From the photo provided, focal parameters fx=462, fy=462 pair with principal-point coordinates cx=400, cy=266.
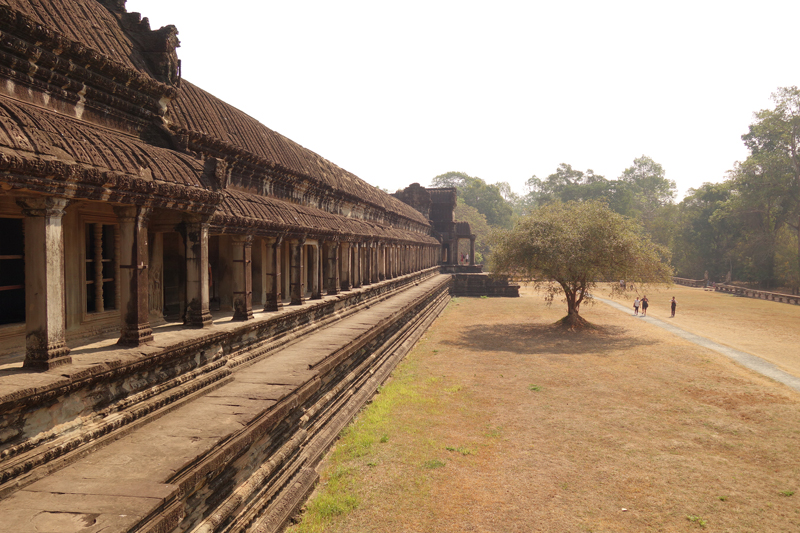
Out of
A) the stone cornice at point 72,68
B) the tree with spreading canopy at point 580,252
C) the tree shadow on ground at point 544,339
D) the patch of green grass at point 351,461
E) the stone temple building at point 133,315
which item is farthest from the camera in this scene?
the tree with spreading canopy at point 580,252

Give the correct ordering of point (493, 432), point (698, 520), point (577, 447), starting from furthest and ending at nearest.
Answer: point (493, 432), point (577, 447), point (698, 520)

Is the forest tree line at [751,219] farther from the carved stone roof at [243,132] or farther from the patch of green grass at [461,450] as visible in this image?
the patch of green grass at [461,450]

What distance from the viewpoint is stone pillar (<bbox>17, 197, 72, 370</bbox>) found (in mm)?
3547

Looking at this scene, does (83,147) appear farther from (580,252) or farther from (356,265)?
(580,252)

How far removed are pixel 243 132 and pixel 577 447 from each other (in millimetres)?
8215

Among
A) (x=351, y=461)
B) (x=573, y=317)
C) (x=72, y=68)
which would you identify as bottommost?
(x=351, y=461)

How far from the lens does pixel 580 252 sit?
17.9 m

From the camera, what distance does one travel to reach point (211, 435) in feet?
13.2

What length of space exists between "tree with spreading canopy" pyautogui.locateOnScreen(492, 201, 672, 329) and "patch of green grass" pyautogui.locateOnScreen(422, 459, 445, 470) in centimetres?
1299

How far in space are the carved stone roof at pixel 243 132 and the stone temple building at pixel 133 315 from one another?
77 mm

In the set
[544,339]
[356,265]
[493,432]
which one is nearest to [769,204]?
[544,339]

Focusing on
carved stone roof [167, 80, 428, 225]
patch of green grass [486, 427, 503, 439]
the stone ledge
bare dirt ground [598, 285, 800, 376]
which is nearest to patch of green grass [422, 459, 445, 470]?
patch of green grass [486, 427, 503, 439]

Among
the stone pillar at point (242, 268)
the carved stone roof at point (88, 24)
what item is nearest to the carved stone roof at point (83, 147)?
the carved stone roof at point (88, 24)

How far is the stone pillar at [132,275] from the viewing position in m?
4.54
